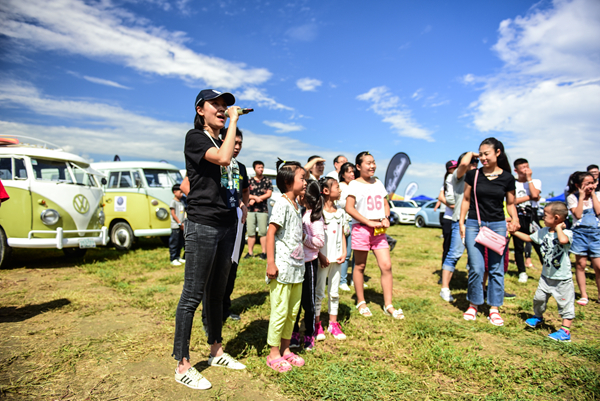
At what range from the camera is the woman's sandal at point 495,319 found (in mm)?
3887

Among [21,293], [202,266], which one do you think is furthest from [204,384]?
[21,293]

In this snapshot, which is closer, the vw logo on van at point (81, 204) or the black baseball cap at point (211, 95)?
the black baseball cap at point (211, 95)

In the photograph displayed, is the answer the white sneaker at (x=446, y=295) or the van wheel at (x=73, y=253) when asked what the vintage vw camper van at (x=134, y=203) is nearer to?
the van wheel at (x=73, y=253)

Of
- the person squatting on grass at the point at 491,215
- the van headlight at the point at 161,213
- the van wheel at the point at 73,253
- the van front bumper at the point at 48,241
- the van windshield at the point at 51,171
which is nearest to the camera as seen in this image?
the person squatting on grass at the point at 491,215

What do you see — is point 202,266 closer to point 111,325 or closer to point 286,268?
point 286,268

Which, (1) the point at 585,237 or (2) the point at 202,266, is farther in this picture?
(1) the point at 585,237

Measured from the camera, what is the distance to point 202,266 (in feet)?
8.18

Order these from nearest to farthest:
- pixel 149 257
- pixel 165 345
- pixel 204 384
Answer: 1. pixel 204 384
2. pixel 165 345
3. pixel 149 257

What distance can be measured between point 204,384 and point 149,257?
609cm

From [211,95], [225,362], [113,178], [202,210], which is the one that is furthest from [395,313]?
[113,178]

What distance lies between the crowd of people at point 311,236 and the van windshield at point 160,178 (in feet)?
20.9

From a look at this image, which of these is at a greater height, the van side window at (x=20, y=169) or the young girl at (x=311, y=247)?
the van side window at (x=20, y=169)

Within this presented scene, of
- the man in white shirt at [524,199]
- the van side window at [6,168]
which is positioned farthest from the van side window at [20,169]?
Answer: the man in white shirt at [524,199]

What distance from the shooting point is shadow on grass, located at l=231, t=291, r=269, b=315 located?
4.25 m
